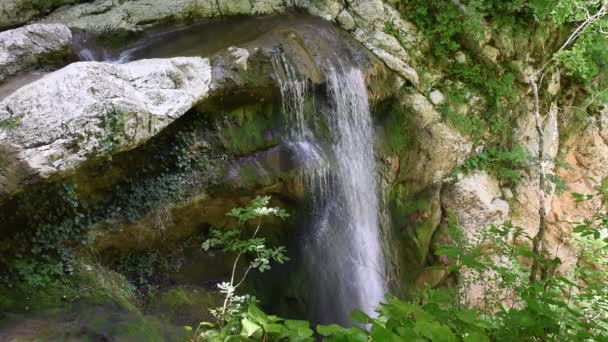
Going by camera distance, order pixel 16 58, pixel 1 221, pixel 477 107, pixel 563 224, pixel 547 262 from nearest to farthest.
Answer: pixel 547 262, pixel 1 221, pixel 16 58, pixel 477 107, pixel 563 224

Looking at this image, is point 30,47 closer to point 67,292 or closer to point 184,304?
point 67,292

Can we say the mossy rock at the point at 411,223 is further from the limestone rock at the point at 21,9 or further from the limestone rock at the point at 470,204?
the limestone rock at the point at 21,9

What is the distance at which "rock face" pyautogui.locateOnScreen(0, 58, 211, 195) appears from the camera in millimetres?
3549

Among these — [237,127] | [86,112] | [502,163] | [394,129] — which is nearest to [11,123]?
[86,112]

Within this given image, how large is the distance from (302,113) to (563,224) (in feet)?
20.0

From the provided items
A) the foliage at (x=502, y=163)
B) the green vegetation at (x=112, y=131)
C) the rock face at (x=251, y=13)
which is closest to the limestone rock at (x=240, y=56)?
the green vegetation at (x=112, y=131)

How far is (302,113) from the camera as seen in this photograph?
5660mm

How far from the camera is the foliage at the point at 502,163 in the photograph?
748cm

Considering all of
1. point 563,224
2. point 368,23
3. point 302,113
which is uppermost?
point 368,23

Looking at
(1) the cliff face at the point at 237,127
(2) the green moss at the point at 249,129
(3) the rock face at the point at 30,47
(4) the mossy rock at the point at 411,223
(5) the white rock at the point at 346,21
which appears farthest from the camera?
(5) the white rock at the point at 346,21

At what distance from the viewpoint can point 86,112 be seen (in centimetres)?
383

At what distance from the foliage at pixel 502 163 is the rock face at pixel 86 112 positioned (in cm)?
492

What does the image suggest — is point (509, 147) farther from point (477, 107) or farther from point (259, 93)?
Result: point (259, 93)

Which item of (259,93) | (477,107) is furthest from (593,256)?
(259,93)
